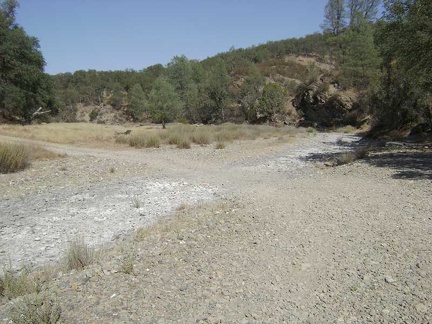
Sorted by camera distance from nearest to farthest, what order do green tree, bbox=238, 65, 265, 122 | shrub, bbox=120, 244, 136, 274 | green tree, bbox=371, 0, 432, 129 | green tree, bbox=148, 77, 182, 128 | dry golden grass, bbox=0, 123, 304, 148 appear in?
shrub, bbox=120, 244, 136, 274 → green tree, bbox=371, 0, 432, 129 → dry golden grass, bbox=0, 123, 304, 148 → green tree, bbox=148, 77, 182, 128 → green tree, bbox=238, 65, 265, 122

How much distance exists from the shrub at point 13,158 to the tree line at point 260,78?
16936 millimetres

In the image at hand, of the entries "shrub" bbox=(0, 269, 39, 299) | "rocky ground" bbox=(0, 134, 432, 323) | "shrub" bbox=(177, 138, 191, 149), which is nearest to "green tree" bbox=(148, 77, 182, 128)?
"shrub" bbox=(177, 138, 191, 149)

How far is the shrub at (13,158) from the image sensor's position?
14.6 meters

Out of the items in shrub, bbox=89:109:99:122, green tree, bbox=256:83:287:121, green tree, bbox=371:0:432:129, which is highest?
green tree, bbox=371:0:432:129

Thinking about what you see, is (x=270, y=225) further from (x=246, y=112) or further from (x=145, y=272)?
(x=246, y=112)

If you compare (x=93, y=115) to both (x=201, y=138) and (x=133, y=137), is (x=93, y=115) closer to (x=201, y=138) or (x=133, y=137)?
(x=133, y=137)

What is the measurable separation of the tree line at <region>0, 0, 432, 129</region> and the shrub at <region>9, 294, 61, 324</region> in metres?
14.3

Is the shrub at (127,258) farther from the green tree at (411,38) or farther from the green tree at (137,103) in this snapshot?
the green tree at (137,103)

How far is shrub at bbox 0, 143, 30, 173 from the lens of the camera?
1458cm

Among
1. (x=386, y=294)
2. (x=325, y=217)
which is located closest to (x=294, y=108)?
(x=325, y=217)

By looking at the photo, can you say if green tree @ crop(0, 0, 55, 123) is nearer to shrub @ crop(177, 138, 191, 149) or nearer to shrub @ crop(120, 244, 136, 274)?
shrub @ crop(177, 138, 191, 149)

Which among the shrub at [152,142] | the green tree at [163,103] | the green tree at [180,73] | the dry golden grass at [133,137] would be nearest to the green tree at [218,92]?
the green tree at [163,103]

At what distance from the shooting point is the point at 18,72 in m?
34.9

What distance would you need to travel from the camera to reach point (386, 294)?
173 inches
